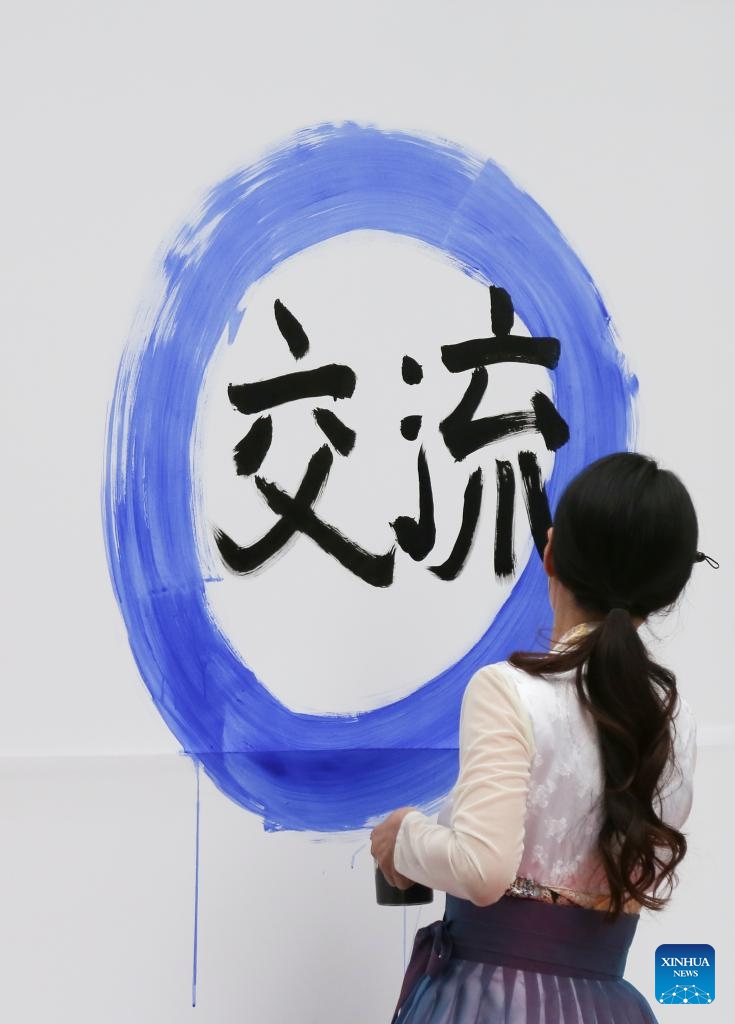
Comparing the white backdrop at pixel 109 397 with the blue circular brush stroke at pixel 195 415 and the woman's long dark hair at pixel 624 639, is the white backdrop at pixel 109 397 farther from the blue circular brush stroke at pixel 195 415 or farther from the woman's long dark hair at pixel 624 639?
the woman's long dark hair at pixel 624 639

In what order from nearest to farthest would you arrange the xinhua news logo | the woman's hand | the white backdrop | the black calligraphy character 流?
1. the woman's hand
2. the white backdrop
3. the black calligraphy character 流
4. the xinhua news logo

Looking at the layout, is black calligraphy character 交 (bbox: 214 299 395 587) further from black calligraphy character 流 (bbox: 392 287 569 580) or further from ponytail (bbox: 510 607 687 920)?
ponytail (bbox: 510 607 687 920)

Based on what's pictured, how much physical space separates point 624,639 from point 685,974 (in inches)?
28.7

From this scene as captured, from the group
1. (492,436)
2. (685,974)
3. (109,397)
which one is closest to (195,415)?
(109,397)

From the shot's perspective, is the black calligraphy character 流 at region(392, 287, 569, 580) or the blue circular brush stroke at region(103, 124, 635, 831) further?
the black calligraphy character 流 at region(392, 287, 569, 580)

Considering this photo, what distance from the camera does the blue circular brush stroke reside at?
50.6 inches

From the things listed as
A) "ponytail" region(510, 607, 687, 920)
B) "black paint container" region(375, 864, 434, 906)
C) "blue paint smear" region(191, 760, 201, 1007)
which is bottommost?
"blue paint smear" region(191, 760, 201, 1007)

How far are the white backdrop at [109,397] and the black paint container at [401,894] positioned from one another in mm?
199

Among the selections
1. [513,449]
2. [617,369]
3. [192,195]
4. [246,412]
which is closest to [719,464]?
[617,369]

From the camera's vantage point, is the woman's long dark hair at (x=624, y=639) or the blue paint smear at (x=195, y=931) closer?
the woman's long dark hair at (x=624, y=639)

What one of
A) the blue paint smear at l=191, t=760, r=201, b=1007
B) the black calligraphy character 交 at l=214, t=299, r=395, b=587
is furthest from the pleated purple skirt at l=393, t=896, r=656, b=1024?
the black calligraphy character 交 at l=214, t=299, r=395, b=587

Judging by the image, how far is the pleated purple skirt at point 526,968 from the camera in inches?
41.1

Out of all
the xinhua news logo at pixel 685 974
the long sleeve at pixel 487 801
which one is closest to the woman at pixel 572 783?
the long sleeve at pixel 487 801

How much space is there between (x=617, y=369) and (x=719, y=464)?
193 mm
